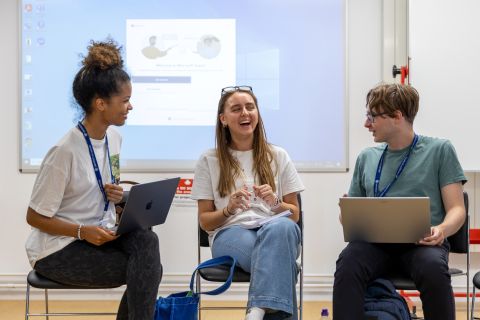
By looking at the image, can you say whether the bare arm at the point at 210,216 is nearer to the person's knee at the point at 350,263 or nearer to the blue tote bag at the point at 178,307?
the blue tote bag at the point at 178,307

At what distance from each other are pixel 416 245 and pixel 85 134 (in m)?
1.33

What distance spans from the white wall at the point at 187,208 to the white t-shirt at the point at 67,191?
1.36 metres

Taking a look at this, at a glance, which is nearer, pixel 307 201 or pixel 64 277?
pixel 64 277

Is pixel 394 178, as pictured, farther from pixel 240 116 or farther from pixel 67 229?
pixel 67 229

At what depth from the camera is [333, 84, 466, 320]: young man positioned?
6.86ft

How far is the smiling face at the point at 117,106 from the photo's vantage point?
231 cm

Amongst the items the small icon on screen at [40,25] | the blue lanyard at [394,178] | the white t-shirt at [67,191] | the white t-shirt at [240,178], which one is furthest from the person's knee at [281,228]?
the small icon on screen at [40,25]

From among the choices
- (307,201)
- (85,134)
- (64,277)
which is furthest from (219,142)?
(307,201)

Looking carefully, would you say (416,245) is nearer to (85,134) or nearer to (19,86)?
(85,134)

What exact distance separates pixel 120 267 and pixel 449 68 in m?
2.20

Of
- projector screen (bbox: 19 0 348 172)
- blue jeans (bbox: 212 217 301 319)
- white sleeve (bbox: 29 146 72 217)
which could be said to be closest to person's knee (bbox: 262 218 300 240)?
blue jeans (bbox: 212 217 301 319)

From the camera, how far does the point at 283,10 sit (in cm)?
357

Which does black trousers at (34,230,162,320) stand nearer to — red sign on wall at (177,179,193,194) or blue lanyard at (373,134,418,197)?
blue lanyard at (373,134,418,197)

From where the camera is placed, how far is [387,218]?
2.12 meters
